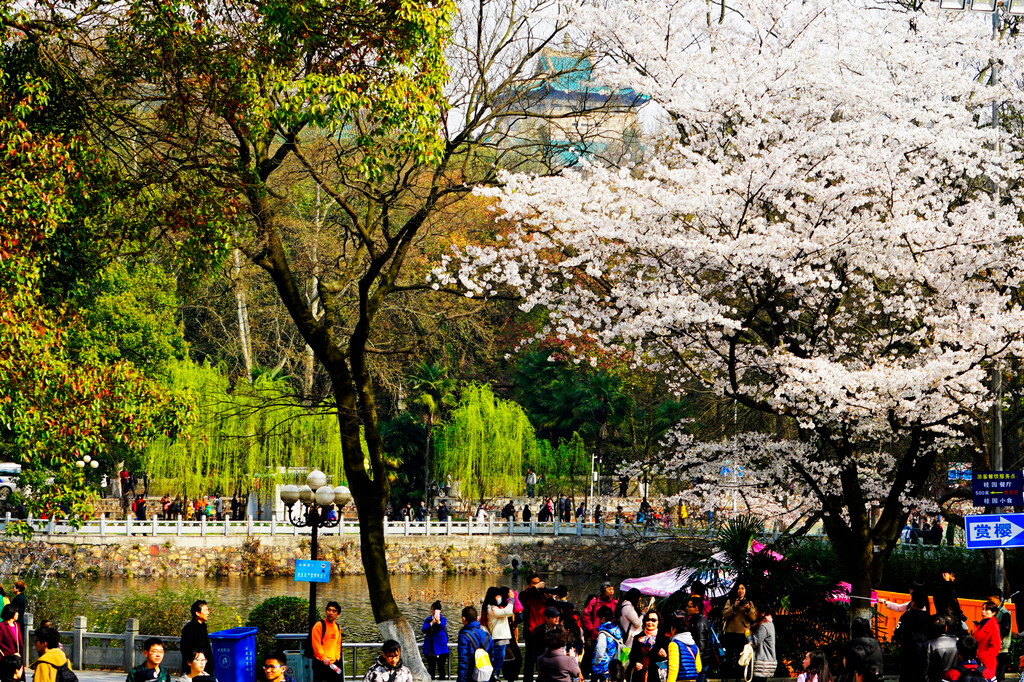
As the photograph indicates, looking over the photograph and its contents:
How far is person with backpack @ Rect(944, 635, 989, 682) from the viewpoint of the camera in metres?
11.4

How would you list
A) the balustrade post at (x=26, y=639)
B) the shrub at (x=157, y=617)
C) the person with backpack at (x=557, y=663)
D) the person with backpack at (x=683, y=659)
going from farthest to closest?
1. the shrub at (x=157, y=617)
2. the balustrade post at (x=26, y=639)
3. the person with backpack at (x=683, y=659)
4. the person with backpack at (x=557, y=663)

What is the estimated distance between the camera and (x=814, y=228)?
680 inches

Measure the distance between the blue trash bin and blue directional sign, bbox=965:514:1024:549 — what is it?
9806 mm

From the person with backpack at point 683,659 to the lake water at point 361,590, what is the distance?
17.7 metres

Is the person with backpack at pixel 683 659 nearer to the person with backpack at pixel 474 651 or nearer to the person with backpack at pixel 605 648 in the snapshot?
the person with backpack at pixel 605 648

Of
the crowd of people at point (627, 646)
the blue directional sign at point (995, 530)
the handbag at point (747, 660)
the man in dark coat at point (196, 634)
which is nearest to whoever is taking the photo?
the crowd of people at point (627, 646)

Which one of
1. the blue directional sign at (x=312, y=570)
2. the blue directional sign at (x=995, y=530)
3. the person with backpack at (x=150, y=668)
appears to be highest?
the blue directional sign at (x=995, y=530)

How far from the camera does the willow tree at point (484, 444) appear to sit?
48562mm

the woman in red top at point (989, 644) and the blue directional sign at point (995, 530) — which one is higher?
the blue directional sign at point (995, 530)

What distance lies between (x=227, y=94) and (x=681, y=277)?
7.25 meters

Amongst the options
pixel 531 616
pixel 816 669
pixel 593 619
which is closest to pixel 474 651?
pixel 531 616

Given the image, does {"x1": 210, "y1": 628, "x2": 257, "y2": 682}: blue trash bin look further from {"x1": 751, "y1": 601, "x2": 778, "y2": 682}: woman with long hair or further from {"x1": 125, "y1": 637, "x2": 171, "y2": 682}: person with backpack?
{"x1": 751, "y1": 601, "x2": 778, "y2": 682}: woman with long hair

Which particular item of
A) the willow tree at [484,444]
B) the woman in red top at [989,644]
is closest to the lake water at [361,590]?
the willow tree at [484,444]

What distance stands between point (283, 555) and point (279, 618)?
891 inches
